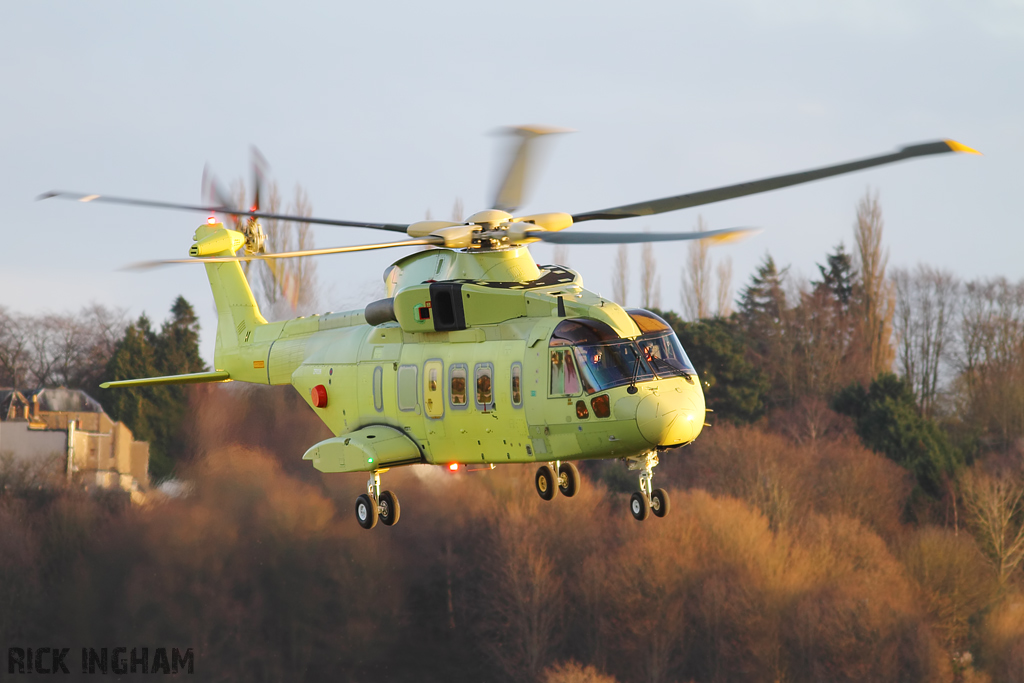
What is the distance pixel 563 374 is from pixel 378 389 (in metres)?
3.67

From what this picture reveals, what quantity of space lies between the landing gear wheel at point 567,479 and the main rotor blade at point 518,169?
4.27 m

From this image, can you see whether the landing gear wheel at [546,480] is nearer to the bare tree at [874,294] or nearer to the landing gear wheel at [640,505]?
the landing gear wheel at [640,505]

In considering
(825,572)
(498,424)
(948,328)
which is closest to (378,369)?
(498,424)

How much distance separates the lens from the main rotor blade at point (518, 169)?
18.4 metres

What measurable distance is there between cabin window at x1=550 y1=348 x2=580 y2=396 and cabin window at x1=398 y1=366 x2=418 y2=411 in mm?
2598

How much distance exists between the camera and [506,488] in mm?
43906

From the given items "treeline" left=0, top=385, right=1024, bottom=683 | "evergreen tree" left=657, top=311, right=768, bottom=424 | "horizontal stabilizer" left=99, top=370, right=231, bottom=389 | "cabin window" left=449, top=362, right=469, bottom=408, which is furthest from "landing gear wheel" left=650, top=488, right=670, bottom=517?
"evergreen tree" left=657, top=311, right=768, bottom=424

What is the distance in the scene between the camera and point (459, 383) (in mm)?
18125

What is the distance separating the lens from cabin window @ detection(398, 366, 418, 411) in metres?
18.8

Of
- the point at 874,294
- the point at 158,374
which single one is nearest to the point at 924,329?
the point at 874,294

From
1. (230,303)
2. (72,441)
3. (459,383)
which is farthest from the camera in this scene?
(72,441)

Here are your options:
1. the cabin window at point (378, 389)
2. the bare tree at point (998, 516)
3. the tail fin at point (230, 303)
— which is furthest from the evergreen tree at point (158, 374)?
the bare tree at point (998, 516)

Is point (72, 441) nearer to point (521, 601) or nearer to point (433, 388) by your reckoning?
point (521, 601)

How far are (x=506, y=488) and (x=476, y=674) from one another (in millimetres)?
6782
